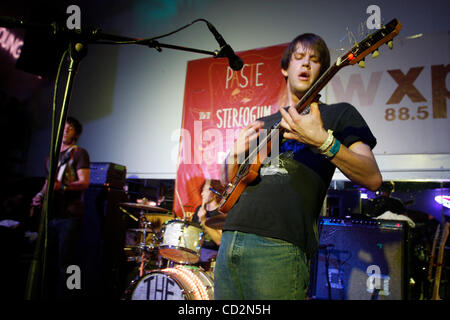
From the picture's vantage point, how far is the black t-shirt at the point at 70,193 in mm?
3730

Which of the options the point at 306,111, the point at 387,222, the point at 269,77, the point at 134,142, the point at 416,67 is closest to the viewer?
the point at 306,111

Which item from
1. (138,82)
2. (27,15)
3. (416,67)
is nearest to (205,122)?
(138,82)

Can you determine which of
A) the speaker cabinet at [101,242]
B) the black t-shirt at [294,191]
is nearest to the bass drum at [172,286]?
the speaker cabinet at [101,242]

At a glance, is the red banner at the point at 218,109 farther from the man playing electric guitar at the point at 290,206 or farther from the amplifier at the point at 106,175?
the man playing electric guitar at the point at 290,206

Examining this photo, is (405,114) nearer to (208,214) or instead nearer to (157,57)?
(208,214)

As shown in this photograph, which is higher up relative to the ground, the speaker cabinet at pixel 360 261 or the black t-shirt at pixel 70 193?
the black t-shirt at pixel 70 193

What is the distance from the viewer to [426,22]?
3637 millimetres

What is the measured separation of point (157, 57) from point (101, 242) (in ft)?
9.40

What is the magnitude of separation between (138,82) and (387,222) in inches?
161

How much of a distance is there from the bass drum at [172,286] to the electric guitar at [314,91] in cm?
179

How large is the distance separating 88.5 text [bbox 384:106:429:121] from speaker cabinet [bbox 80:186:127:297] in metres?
3.45

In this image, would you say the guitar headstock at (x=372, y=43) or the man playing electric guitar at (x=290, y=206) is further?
the guitar headstock at (x=372, y=43)

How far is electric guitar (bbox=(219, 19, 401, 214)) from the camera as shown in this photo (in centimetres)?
141
